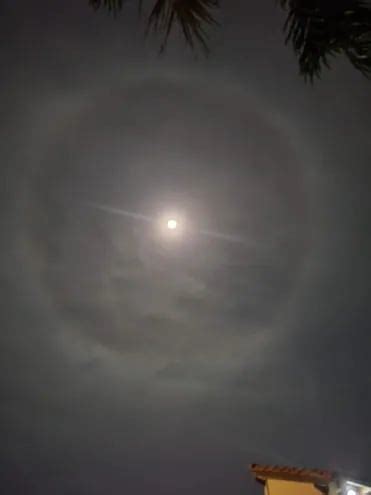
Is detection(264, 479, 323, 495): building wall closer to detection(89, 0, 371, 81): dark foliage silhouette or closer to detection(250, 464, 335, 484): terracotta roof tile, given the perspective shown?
detection(250, 464, 335, 484): terracotta roof tile

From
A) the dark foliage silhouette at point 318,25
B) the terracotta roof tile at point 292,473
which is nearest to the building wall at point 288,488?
the terracotta roof tile at point 292,473

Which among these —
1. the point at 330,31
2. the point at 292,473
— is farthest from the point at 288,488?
the point at 330,31

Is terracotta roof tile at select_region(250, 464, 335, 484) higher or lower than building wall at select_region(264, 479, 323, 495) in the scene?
higher

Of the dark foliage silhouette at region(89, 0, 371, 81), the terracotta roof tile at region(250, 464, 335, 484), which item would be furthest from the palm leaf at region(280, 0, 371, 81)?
the terracotta roof tile at region(250, 464, 335, 484)

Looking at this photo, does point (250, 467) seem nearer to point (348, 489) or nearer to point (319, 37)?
point (348, 489)

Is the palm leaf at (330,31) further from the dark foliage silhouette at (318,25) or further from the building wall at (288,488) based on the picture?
the building wall at (288,488)

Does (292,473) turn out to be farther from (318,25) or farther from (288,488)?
(318,25)

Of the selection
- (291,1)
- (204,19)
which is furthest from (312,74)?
(204,19)

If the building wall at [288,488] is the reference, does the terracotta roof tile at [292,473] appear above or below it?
above
